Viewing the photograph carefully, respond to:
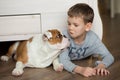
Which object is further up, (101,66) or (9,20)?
(9,20)

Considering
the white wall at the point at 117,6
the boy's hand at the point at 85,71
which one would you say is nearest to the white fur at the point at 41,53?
the boy's hand at the point at 85,71

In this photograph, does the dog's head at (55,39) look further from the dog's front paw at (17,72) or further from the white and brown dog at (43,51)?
the dog's front paw at (17,72)

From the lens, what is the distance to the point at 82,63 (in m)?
1.29

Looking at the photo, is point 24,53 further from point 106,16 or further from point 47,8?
point 106,16

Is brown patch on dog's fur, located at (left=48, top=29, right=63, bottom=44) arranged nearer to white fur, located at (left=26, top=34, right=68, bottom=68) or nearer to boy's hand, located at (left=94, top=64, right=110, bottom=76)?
white fur, located at (left=26, top=34, right=68, bottom=68)

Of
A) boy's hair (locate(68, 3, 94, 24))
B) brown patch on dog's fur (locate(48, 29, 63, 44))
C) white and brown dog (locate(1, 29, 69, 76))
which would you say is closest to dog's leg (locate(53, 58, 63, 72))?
white and brown dog (locate(1, 29, 69, 76))

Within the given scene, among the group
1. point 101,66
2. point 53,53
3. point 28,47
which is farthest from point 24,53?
point 101,66

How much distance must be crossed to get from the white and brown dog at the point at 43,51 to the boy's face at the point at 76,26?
0.17 feet

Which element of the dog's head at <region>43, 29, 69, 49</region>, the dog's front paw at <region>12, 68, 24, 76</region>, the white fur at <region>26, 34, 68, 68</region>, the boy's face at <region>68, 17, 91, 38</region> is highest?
the boy's face at <region>68, 17, 91, 38</region>

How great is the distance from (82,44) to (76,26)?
0.11 meters

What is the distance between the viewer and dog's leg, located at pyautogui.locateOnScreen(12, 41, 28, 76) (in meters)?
1.14

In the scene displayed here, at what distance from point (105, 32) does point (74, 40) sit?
79 cm

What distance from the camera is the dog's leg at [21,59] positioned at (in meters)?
1.14

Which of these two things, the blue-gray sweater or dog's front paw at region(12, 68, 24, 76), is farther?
the blue-gray sweater
